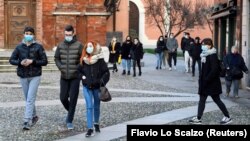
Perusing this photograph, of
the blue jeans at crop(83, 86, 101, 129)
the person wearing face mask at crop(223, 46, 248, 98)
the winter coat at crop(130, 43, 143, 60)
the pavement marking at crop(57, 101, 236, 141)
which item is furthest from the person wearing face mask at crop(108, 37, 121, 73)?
the blue jeans at crop(83, 86, 101, 129)

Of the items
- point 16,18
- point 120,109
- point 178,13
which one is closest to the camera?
point 120,109

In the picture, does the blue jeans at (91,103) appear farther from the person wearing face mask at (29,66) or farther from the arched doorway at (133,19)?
the arched doorway at (133,19)

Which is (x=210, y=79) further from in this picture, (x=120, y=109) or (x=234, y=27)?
(x=234, y=27)

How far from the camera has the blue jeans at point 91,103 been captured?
9.96 m

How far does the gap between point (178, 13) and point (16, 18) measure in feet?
87.9

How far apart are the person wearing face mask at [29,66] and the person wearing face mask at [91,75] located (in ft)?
3.07

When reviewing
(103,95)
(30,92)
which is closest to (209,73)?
(103,95)

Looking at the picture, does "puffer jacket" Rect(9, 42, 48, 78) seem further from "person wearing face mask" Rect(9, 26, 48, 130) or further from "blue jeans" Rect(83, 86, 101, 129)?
"blue jeans" Rect(83, 86, 101, 129)

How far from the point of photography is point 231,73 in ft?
54.3

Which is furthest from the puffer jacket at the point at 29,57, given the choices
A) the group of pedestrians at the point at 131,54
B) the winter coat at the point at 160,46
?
the winter coat at the point at 160,46

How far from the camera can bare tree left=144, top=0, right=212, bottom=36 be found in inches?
2067

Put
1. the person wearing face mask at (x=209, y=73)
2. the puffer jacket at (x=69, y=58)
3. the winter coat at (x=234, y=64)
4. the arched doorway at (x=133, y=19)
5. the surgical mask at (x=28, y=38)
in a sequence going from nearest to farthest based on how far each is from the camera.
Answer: the puffer jacket at (x=69, y=58) → the surgical mask at (x=28, y=38) → the person wearing face mask at (x=209, y=73) → the winter coat at (x=234, y=64) → the arched doorway at (x=133, y=19)

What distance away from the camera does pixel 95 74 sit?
32.8ft

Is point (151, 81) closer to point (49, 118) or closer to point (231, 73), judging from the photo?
point (231, 73)
